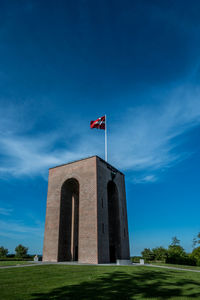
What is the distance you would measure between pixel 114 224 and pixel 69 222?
6.28 metres

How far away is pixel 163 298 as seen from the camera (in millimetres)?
6945

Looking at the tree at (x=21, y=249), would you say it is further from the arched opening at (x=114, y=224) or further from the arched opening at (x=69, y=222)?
the arched opening at (x=114, y=224)

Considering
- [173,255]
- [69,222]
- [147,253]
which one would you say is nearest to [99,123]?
[69,222]

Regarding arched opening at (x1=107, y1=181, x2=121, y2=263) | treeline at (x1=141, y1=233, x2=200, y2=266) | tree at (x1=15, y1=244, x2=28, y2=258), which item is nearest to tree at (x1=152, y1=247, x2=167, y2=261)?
treeline at (x1=141, y1=233, x2=200, y2=266)

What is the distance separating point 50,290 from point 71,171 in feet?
63.2

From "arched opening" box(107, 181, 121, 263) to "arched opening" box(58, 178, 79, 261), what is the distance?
492 cm

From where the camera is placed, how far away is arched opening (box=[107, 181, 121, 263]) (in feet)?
89.2

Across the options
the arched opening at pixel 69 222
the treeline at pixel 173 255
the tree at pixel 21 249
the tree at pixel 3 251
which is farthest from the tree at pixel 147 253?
the arched opening at pixel 69 222

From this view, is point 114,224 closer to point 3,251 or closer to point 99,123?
point 99,123

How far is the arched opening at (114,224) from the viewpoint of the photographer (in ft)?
89.2

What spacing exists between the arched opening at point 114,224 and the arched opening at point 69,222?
16.2ft

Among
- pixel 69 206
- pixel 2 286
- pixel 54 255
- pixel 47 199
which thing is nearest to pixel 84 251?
pixel 54 255

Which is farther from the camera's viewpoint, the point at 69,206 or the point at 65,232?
the point at 69,206

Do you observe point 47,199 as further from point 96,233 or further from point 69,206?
point 96,233
